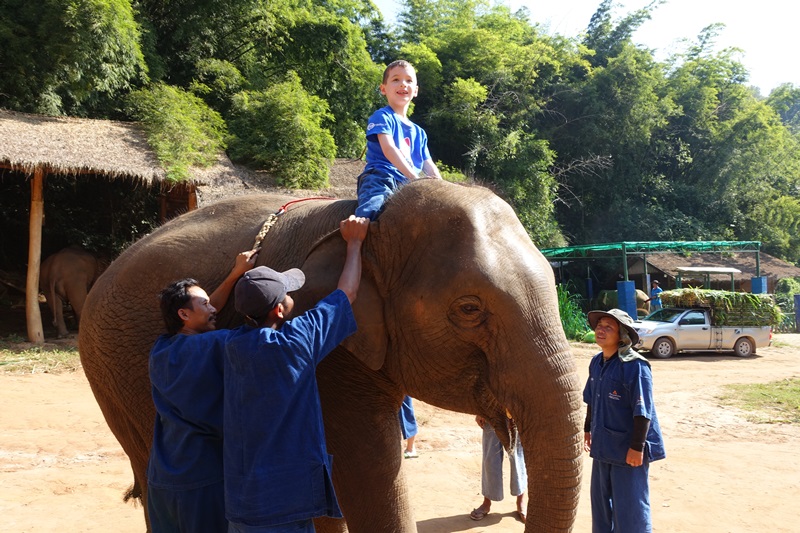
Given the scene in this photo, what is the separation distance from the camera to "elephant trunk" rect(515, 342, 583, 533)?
7.91 feet

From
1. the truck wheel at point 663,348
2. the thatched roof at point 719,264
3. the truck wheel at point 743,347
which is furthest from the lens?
the thatched roof at point 719,264

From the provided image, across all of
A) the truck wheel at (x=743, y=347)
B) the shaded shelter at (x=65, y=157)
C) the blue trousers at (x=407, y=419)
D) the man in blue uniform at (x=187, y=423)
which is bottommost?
the truck wheel at (x=743, y=347)

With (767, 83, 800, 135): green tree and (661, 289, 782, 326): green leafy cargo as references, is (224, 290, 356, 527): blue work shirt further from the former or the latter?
(767, 83, 800, 135): green tree

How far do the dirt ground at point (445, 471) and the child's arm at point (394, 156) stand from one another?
2627mm

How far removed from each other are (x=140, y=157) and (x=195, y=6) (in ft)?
25.2

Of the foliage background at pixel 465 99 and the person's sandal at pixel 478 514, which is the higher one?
the foliage background at pixel 465 99

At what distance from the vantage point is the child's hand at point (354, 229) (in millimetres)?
2775

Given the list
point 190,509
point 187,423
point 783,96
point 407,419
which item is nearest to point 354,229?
point 187,423

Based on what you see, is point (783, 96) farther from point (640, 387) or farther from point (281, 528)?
point (281, 528)

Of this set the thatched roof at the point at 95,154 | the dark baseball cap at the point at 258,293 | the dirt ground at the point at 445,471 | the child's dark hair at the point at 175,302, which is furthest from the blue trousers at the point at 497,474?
the thatched roof at the point at 95,154

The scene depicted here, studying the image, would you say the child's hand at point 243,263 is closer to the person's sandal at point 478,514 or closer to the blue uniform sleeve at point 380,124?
the blue uniform sleeve at point 380,124

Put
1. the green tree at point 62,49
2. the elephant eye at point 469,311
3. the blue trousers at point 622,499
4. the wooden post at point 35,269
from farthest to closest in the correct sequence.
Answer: the green tree at point 62,49
the wooden post at point 35,269
the blue trousers at point 622,499
the elephant eye at point 469,311

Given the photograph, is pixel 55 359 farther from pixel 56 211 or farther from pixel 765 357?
pixel 765 357

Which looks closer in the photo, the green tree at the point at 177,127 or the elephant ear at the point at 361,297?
the elephant ear at the point at 361,297
